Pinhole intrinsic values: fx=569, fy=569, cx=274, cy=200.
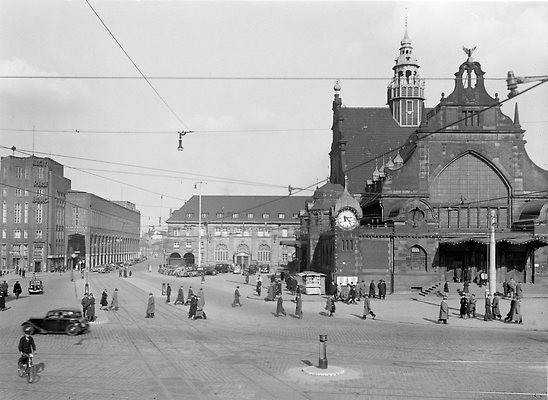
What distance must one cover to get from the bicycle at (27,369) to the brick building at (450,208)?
32.0m

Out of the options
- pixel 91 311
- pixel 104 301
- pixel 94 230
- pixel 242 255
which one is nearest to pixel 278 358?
pixel 91 311

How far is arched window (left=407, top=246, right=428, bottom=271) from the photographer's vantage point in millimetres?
47250

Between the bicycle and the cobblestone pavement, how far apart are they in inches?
9.4

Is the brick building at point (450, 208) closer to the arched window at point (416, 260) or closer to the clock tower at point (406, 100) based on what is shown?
the arched window at point (416, 260)

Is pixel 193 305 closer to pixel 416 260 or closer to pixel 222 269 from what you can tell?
pixel 416 260

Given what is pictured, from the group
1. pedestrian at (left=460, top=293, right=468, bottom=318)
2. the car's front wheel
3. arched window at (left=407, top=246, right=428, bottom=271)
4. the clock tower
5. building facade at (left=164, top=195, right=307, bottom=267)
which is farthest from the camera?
building facade at (left=164, top=195, right=307, bottom=267)

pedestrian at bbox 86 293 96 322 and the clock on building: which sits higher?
the clock on building

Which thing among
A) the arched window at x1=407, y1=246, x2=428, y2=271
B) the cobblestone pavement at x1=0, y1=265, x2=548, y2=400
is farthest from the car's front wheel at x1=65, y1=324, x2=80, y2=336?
the arched window at x1=407, y1=246, x2=428, y2=271

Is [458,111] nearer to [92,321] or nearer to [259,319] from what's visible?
[259,319]

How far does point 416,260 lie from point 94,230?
79.3 meters

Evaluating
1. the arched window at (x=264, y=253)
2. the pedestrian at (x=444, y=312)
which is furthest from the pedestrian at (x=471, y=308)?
the arched window at (x=264, y=253)

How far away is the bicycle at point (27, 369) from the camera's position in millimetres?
15664

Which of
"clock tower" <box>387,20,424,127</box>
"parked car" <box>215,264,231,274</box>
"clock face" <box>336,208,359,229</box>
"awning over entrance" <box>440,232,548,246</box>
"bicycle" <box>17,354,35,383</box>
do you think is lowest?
"parked car" <box>215,264,231,274</box>

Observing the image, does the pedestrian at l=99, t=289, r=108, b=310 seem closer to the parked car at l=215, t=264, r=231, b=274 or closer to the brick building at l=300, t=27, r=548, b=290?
the brick building at l=300, t=27, r=548, b=290
